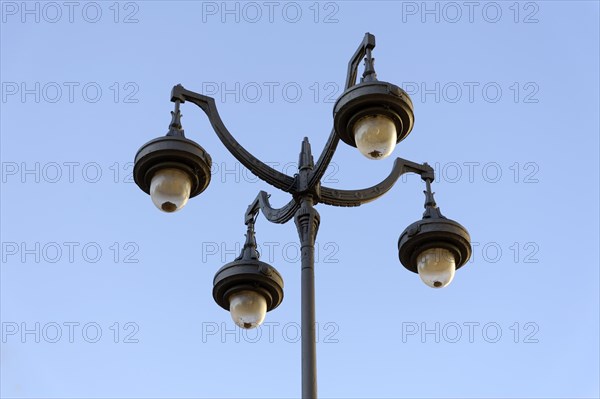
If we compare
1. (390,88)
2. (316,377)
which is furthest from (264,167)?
(316,377)

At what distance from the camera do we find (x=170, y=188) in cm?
909

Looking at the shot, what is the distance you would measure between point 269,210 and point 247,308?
3.07ft

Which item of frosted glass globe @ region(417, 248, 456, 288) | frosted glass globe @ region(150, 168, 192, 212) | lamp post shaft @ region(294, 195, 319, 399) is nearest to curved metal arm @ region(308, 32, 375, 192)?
lamp post shaft @ region(294, 195, 319, 399)

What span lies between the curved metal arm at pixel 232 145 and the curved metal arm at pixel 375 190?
366mm

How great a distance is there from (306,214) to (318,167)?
38cm

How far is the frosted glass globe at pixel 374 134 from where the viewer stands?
8.85 metres

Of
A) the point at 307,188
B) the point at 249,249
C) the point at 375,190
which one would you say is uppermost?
the point at 375,190

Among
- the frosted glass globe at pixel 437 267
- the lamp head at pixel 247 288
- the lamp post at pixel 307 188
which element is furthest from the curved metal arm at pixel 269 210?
the frosted glass globe at pixel 437 267

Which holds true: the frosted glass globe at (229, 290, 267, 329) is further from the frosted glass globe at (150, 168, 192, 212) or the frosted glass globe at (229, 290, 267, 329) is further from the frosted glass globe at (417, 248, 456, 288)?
the frosted glass globe at (417, 248, 456, 288)

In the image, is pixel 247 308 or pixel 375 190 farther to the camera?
pixel 375 190

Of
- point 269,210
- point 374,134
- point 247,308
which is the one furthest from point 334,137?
point 247,308

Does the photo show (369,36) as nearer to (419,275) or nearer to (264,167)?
(264,167)

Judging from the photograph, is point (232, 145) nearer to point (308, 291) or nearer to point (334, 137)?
point (334, 137)

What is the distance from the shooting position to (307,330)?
8570mm
